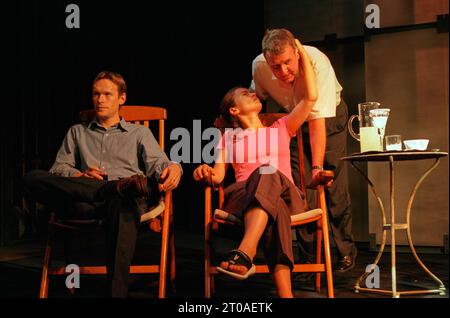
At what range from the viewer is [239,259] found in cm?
195

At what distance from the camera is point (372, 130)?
2.59 m

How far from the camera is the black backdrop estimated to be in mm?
4691

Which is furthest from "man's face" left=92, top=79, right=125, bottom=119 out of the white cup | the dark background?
the dark background

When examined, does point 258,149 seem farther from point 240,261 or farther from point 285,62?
point 240,261

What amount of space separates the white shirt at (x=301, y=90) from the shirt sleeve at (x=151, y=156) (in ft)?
2.42

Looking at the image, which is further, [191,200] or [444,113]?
[191,200]

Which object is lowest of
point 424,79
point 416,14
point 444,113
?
point 444,113

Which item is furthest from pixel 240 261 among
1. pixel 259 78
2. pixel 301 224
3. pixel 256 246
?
pixel 259 78

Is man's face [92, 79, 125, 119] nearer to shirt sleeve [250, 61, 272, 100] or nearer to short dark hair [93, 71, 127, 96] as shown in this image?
short dark hair [93, 71, 127, 96]

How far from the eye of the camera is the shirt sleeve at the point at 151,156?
2499mm

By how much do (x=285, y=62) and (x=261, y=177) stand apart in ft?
2.01
